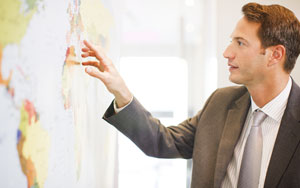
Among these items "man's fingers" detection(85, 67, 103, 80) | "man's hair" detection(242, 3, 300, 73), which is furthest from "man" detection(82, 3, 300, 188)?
"man's fingers" detection(85, 67, 103, 80)

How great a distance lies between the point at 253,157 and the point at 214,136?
0.62 feet

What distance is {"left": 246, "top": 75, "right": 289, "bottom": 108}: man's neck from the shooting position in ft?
4.33

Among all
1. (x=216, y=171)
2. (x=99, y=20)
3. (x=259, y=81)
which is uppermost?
(x=99, y=20)

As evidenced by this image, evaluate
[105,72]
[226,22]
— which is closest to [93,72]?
[105,72]

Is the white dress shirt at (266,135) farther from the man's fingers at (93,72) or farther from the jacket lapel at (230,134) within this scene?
the man's fingers at (93,72)

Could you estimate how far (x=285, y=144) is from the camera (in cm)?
119

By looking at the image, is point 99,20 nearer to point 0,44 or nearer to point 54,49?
point 54,49

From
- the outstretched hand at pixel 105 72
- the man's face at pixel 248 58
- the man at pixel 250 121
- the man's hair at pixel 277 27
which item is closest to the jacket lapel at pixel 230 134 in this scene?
the man at pixel 250 121

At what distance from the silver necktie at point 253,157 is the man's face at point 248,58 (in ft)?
0.51

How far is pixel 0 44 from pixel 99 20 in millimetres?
788

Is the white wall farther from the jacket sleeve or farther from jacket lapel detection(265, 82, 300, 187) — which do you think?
jacket lapel detection(265, 82, 300, 187)

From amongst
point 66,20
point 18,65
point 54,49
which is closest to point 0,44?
point 18,65

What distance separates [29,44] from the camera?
612mm

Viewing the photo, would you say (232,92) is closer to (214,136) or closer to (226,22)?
(214,136)
